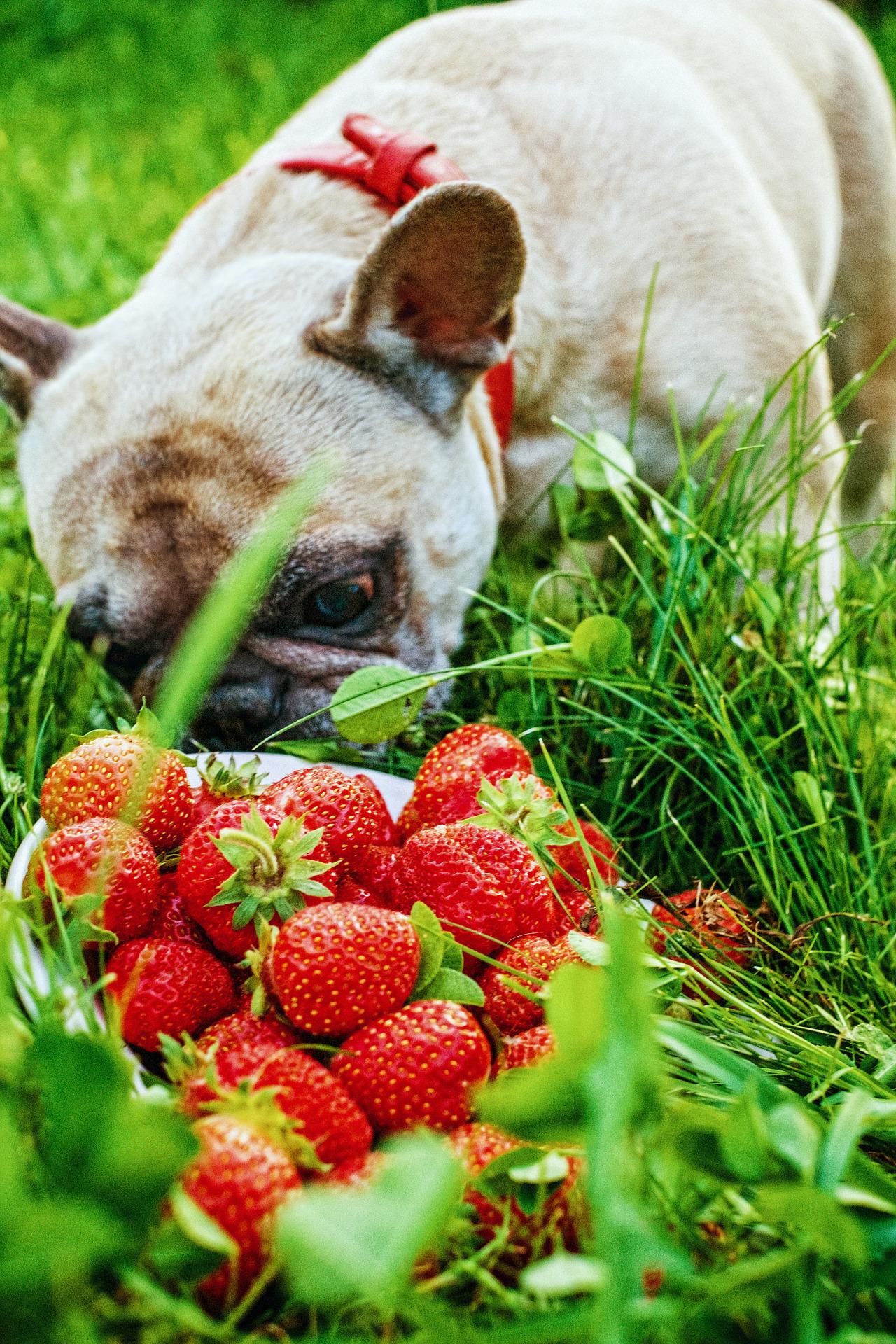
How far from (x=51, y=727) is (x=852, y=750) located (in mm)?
1117

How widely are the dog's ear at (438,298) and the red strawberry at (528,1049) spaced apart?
1.16 m

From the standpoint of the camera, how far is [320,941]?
1.00 meters

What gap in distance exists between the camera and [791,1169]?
30.4 inches

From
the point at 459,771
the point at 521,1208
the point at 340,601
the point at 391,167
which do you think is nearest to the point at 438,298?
the point at 391,167

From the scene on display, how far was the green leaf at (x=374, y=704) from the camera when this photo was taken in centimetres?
146

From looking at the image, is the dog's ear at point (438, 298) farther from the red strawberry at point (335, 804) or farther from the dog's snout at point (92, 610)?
the red strawberry at point (335, 804)

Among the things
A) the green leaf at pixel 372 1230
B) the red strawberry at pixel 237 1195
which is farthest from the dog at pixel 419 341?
the green leaf at pixel 372 1230

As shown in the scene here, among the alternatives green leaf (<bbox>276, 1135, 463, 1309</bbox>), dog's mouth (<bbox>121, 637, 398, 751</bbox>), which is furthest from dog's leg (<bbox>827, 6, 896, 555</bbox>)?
green leaf (<bbox>276, 1135, 463, 1309</bbox>)

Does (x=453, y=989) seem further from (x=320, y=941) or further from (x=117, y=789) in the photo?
(x=117, y=789)

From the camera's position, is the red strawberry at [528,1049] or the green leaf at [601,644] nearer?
the red strawberry at [528,1049]

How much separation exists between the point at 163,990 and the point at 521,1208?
0.38 metres

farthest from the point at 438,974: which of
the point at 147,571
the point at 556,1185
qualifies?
the point at 147,571

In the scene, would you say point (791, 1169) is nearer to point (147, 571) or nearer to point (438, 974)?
point (438, 974)

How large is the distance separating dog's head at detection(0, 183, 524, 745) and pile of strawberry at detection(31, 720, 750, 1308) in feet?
1.57
